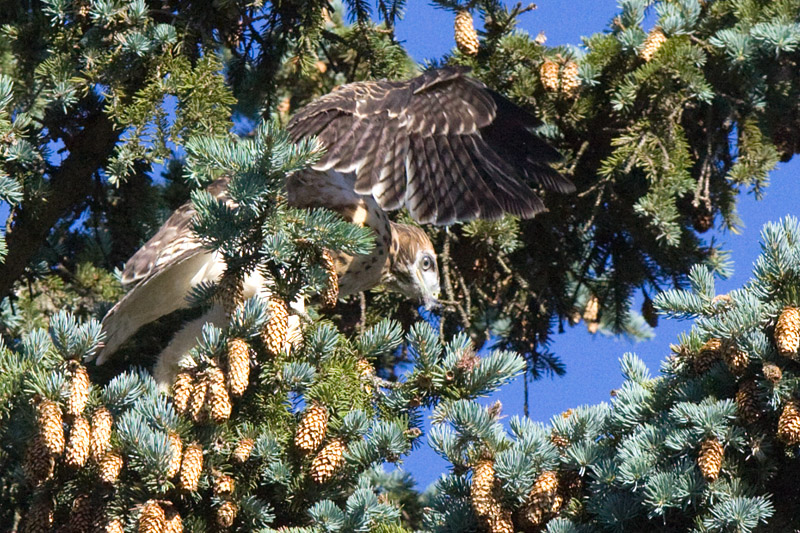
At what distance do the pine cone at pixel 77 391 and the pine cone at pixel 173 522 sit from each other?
0.35 metres

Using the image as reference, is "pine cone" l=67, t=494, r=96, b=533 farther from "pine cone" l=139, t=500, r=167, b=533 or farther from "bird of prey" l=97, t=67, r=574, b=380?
"bird of prey" l=97, t=67, r=574, b=380

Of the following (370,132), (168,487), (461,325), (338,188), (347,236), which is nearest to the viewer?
(168,487)

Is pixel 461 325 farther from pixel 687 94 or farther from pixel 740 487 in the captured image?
pixel 740 487

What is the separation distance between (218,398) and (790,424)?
1.43 metres

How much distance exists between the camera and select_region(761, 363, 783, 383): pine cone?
2502 mm

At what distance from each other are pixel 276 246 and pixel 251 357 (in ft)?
1.10

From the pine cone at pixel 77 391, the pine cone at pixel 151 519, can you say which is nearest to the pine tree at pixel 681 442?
the pine cone at pixel 151 519

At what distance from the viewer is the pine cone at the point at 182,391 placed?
283 cm

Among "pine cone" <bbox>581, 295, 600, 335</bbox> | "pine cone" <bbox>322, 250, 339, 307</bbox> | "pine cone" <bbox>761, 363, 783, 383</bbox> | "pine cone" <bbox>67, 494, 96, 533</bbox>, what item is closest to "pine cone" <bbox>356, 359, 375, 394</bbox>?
"pine cone" <bbox>322, 250, 339, 307</bbox>

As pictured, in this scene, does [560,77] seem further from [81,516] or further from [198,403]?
[81,516]

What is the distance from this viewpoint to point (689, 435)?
101 inches

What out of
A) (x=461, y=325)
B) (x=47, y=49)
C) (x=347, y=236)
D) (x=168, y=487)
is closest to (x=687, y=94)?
(x=461, y=325)

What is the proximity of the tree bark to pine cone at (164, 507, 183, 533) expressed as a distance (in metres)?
1.75

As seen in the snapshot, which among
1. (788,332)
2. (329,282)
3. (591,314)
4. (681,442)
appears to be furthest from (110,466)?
(591,314)
